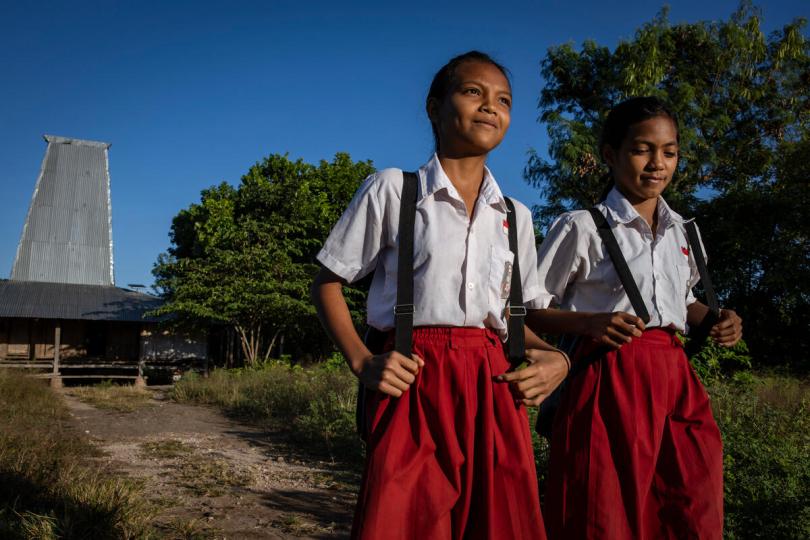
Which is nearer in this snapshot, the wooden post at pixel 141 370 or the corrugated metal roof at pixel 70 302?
the wooden post at pixel 141 370

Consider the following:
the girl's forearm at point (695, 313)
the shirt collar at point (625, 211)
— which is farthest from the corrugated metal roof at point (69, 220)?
the girl's forearm at point (695, 313)

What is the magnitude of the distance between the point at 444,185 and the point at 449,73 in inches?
13.9

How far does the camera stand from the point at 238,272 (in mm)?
19625

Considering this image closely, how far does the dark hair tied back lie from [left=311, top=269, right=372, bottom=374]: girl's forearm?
605 mm

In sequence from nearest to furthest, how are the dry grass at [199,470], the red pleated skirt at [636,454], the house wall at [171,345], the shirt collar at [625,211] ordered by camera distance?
the red pleated skirt at [636,454] < the shirt collar at [625,211] < the dry grass at [199,470] < the house wall at [171,345]

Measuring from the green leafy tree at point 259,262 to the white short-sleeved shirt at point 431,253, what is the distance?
57.0 ft

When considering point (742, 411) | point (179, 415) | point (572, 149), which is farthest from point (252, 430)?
point (572, 149)

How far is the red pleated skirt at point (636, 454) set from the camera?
1996mm

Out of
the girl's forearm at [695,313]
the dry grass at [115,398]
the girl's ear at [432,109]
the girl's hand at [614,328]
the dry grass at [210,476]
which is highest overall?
the girl's ear at [432,109]

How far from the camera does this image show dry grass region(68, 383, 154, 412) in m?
13.3

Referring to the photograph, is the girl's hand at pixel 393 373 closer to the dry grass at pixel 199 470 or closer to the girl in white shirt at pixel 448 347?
the girl in white shirt at pixel 448 347

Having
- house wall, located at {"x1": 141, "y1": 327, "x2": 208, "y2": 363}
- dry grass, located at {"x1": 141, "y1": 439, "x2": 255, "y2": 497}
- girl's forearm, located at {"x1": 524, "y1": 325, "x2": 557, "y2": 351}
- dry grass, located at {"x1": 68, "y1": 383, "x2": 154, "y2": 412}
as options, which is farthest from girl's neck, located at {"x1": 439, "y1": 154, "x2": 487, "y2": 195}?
house wall, located at {"x1": 141, "y1": 327, "x2": 208, "y2": 363}

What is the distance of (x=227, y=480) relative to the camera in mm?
5785

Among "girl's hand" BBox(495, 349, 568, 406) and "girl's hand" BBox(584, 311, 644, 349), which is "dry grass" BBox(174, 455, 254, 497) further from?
"girl's hand" BBox(495, 349, 568, 406)
